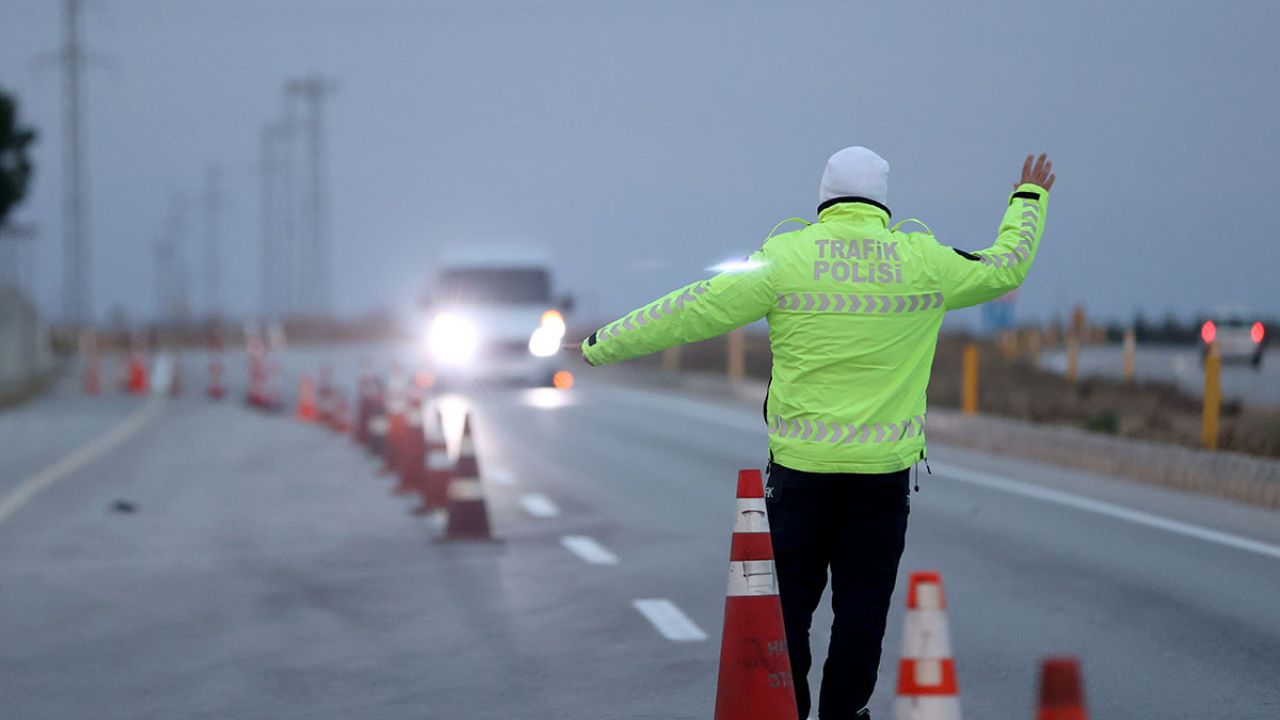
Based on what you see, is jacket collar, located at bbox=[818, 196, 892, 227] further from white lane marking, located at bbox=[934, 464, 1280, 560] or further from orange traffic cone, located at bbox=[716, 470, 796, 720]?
white lane marking, located at bbox=[934, 464, 1280, 560]

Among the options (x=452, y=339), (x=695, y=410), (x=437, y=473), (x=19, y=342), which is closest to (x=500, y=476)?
(x=437, y=473)

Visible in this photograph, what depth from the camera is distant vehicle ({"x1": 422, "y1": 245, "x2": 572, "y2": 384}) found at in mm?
35219

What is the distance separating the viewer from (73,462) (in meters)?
21.7

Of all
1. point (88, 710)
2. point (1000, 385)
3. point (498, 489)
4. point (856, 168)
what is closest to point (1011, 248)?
point (856, 168)

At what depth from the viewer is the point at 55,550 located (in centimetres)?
1337

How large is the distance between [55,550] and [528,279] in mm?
23377

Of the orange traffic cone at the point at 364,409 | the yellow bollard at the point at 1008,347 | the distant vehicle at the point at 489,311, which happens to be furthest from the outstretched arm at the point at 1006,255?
the yellow bollard at the point at 1008,347

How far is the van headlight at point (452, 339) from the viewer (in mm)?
35188

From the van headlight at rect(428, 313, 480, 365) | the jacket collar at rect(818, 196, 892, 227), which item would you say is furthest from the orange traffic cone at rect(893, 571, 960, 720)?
the van headlight at rect(428, 313, 480, 365)

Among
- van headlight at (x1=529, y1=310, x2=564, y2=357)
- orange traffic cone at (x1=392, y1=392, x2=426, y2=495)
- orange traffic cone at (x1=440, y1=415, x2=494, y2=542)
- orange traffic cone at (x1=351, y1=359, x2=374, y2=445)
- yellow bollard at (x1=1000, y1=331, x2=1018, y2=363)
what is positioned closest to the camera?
van headlight at (x1=529, y1=310, x2=564, y2=357)

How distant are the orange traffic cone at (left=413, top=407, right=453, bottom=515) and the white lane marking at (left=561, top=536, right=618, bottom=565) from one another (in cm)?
158

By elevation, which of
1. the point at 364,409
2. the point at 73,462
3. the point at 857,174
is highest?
the point at 857,174

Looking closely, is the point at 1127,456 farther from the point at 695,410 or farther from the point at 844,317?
the point at 695,410

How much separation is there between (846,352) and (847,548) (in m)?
0.63
